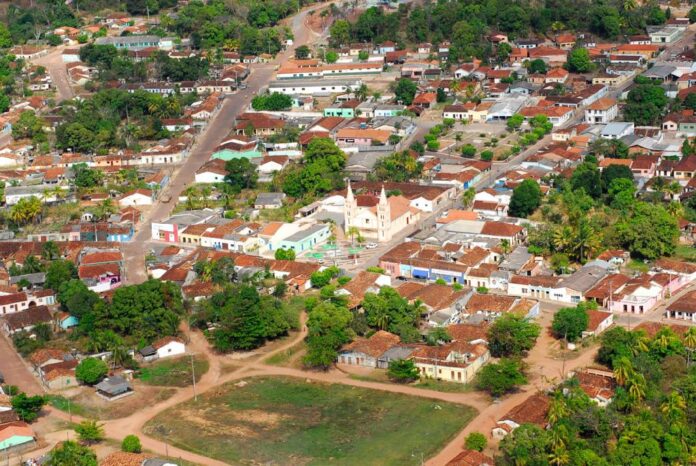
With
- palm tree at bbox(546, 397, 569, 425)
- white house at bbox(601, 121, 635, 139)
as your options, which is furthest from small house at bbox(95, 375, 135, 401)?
white house at bbox(601, 121, 635, 139)

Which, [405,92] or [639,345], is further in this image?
[405,92]

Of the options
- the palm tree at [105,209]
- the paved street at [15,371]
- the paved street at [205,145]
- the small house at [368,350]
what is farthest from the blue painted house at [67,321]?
the palm tree at [105,209]

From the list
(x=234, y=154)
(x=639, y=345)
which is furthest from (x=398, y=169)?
(x=639, y=345)

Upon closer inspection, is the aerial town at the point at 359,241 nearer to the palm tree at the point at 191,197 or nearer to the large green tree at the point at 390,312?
the large green tree at the point at 390,312

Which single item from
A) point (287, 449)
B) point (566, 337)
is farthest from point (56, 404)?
point (566, 337)

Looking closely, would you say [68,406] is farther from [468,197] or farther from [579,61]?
[579,61]

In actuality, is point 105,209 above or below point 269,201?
above
